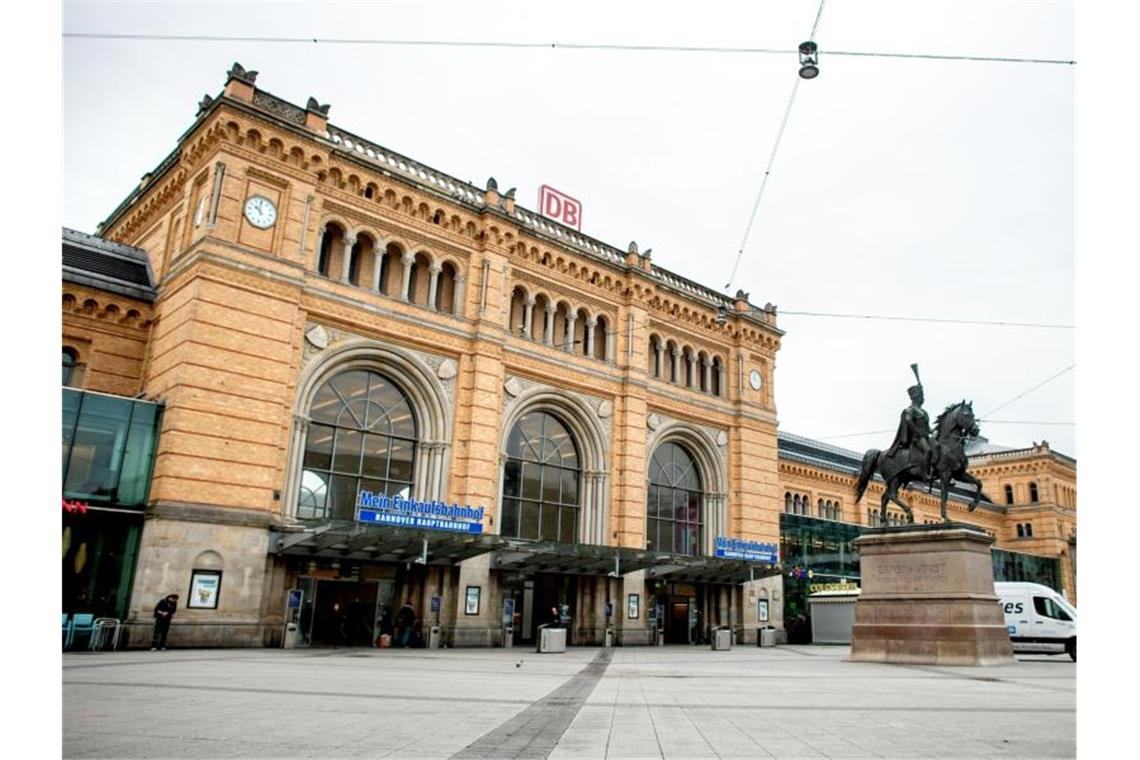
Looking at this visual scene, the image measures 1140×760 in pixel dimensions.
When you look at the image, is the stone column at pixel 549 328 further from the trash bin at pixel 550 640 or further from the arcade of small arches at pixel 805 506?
the arcade of small arches at pixel 805 506

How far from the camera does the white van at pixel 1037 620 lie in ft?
98.1

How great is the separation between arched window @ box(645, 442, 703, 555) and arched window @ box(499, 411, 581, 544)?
4.83 meters

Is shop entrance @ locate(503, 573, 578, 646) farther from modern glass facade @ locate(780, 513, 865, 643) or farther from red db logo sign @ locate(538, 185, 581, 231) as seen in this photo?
red db logo sign @ locate(538, 185, 581, 231)

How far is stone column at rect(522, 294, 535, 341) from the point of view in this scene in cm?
3462

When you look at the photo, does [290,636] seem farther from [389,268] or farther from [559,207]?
[559,207]

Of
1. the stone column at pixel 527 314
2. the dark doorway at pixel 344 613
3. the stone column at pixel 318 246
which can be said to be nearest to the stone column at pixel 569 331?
the stone column at pixel 527 314

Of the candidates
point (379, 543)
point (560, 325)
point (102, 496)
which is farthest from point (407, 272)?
point (102, 496)

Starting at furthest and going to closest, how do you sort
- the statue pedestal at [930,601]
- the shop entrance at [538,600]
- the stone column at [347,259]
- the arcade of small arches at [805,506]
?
the arcade of small arches at [805,506]
the shop entrance at [538,600]
the stone column at [347,259]
the statue pedestal at [930,601]

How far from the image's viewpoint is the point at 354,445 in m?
28.6

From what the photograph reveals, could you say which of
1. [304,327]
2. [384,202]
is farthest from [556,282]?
[304,327]

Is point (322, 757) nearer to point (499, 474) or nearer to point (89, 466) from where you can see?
point (89, 466)

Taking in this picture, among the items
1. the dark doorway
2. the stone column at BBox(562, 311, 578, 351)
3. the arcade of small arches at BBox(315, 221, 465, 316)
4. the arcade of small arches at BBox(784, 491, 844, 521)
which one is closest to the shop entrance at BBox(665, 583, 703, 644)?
the stone column at BBox(562, 311, 578, 351)

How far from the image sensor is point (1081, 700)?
6.10 meters

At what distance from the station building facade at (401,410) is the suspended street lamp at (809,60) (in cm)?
1857
